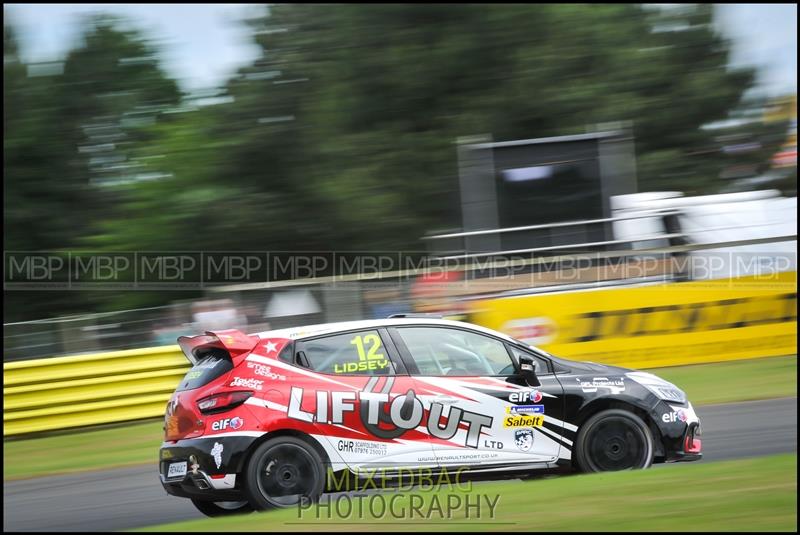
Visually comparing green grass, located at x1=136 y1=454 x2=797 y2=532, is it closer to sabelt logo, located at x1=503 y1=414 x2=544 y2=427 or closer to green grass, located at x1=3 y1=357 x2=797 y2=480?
sabelt logo, located at x1=503 y1=414 x2=544 y2=427

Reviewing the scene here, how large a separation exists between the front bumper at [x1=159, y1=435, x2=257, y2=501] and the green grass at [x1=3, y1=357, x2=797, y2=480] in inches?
154

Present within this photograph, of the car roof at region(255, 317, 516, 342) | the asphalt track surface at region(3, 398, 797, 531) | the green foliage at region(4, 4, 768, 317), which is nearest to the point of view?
the car roof at region(255, 317, 516, 342)

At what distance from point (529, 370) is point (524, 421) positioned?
383 mm

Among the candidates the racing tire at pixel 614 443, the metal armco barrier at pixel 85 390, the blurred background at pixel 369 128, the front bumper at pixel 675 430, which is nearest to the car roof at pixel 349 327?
the racing tire at pixel 614 443

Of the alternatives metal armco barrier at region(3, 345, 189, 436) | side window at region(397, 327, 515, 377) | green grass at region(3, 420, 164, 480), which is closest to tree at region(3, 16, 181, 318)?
metal armco barrier at region(3, 345, 189, 436)

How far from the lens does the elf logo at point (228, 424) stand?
22.2 ft

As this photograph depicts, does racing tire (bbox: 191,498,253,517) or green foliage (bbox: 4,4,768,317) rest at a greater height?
green foliage (bbox: 4,4,768,317)

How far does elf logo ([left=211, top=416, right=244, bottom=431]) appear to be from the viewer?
6.77 m

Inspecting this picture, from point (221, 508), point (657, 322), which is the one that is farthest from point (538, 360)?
point (657, 322)

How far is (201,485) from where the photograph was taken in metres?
6.77

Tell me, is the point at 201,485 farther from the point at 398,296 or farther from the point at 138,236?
the point at 138,236

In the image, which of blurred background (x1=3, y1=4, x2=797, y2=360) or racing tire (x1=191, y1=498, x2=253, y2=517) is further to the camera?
blurred background (x1=3, y1=4, x2=797, y2=360)

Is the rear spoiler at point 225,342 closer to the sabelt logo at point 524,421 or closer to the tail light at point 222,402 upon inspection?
the tail light at point 222,402

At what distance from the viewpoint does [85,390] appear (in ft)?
41.3
